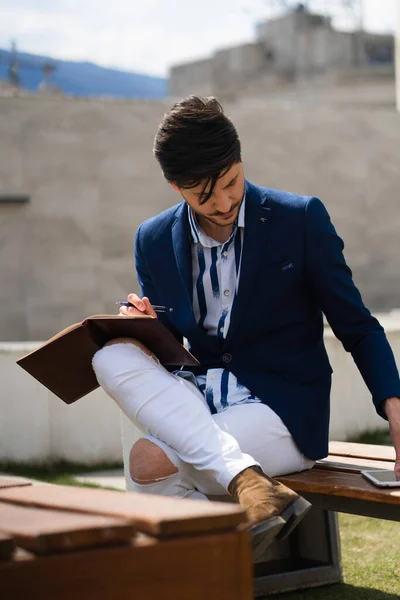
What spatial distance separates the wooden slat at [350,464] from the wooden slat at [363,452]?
3 centimetres

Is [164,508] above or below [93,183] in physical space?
above

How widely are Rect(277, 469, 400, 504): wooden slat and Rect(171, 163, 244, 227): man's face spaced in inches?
32.4

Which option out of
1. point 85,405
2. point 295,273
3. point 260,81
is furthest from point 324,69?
point 295,273

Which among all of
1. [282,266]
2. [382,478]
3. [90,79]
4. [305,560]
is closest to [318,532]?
[305,560]

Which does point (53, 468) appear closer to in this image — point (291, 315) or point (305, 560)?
point (305, 560)

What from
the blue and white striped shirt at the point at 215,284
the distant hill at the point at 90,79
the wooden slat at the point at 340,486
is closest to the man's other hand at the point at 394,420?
the wooden slat at the point at 340,486

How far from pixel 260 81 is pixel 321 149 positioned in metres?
25.5

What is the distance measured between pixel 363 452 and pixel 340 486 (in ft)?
2.04

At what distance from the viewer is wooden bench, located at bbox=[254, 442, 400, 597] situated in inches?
115

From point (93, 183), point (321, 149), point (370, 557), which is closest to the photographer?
point (370, 557)

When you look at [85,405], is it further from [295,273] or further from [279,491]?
[279,491]

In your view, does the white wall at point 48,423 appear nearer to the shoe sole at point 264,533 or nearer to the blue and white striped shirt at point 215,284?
the blue and white striped shirt at point 215,284

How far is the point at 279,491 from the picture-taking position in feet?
7.97

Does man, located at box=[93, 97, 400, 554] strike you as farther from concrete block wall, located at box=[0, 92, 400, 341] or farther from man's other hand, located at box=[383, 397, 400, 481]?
concrete block wall, located at box=[0, 92, 400, 341]
